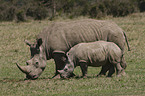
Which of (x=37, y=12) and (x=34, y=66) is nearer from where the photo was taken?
(x=34, y=66)

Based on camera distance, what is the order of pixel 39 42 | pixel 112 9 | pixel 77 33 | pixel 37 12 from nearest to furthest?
pixel 39 42 < pixel 77 33 < pixel 112 9 < pixel 37 12

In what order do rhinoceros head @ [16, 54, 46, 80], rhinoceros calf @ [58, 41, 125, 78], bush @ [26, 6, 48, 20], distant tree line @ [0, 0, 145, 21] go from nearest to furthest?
rhinoceros calf @ [58, 41, 125, 78], rhinoceros head @ [16, 54, 46, 80], distant tree line @ [0, 0, 145, 21], bush @ [26, 6, 48, 20]

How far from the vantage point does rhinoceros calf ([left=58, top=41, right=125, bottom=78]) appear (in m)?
12.2

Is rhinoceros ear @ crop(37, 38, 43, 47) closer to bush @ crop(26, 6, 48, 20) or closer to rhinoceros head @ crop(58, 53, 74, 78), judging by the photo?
rhinoceros head @ crop(58, 53, 74, 78)

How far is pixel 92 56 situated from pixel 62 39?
1409 mm

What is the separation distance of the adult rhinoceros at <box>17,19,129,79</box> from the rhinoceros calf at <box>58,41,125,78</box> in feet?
1.79

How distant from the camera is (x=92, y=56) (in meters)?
12.2

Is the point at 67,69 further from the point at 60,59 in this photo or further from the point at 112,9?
the point at 112,9

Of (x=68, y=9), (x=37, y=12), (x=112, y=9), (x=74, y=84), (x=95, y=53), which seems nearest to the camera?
(x=74, y=84)

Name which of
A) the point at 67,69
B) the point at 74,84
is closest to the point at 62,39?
the point at 67,69

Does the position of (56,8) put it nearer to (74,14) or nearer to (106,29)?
(74,14)

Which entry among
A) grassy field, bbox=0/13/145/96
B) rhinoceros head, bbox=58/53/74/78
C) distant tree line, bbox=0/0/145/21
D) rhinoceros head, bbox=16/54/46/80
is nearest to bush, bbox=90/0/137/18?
distant tree line, bbox=0/0/145/21

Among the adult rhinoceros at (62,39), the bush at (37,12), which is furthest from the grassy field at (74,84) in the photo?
the bush at (37,12)

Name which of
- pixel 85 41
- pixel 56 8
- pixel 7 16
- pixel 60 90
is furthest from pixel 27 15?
pixel 60 90
